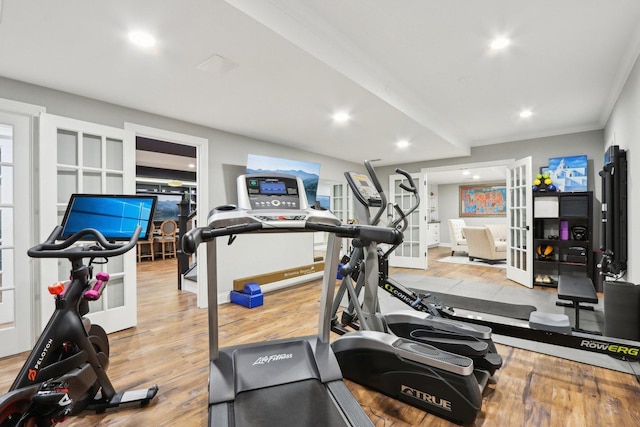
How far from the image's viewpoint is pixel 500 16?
207 centimetres

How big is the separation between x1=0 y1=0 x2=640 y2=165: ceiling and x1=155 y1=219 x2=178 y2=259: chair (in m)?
5.29

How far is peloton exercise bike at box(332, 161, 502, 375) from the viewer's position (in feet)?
6.40

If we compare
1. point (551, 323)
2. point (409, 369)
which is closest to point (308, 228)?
point (409, 369)

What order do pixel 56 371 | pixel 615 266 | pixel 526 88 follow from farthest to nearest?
pixel 526 88 < pixel 615 266 < pixel 56 371

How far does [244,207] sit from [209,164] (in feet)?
8.62

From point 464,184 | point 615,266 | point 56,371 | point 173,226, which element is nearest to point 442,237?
point 464,184

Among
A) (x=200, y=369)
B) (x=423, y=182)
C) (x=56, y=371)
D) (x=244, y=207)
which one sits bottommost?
(x=200, y=369)

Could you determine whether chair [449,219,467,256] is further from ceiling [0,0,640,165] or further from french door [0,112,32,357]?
french door [0,112,32,357]

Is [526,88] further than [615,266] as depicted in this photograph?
Yes

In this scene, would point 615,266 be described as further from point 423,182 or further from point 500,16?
point 423,182

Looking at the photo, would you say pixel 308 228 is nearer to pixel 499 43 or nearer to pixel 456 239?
pixel 499 43

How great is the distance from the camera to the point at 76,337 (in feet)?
4.98

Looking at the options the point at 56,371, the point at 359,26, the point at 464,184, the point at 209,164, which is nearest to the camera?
the point at 56,371

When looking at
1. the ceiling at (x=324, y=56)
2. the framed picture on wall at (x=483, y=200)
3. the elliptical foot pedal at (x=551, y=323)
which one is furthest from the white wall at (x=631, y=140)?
the framed picture on wall at (x=483, y=200)
